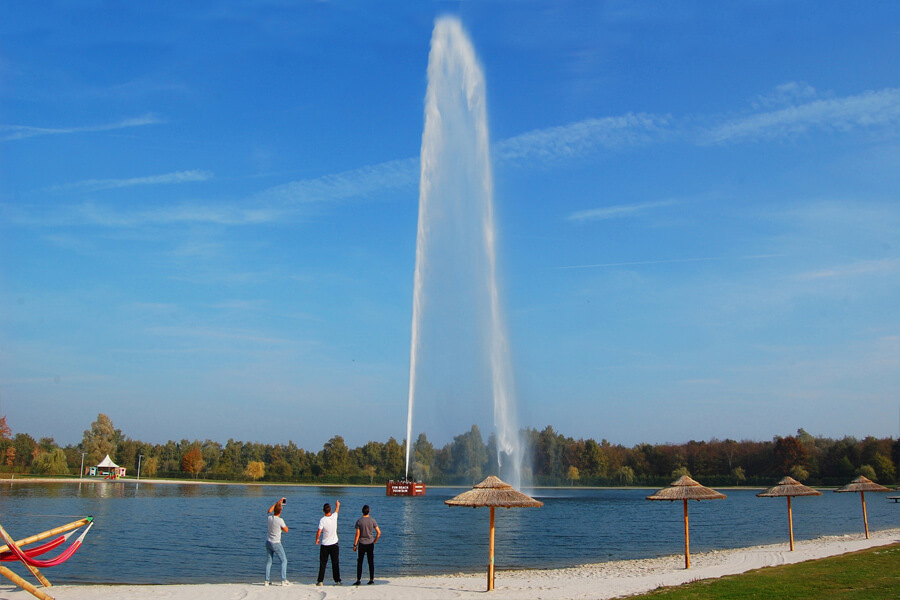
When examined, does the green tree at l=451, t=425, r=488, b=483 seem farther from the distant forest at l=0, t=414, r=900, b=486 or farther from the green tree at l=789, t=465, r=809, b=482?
the green tree at l=789, t=465, r=809, b=482

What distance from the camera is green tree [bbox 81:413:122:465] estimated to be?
130875 mm

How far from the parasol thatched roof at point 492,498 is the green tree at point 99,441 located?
435 ft

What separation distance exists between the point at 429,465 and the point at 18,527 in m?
86.8

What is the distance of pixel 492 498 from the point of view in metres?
18.5

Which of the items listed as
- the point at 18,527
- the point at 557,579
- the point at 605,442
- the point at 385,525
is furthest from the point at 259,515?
the point at 605,442

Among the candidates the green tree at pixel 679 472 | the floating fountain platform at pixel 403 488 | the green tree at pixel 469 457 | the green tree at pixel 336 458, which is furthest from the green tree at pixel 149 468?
the green tree at pixel 679 472

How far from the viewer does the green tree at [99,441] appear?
429 ft

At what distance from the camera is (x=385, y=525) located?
4581 cm

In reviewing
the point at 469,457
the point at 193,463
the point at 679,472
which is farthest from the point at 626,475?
the point at 193,463

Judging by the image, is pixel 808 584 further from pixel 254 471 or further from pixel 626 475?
pixel 254 471

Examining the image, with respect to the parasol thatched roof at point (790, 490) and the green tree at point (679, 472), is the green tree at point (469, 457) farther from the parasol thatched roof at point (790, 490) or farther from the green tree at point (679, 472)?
the parasol thatched roof at point (790, 490)

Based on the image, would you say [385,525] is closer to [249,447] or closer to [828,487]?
[828,487]

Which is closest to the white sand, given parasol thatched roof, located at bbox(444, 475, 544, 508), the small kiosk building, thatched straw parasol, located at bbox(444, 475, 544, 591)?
thatched straw parasol, located at bbox(444, 475, 544, 591)

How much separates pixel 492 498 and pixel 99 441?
5408 inches
